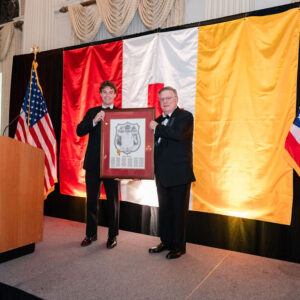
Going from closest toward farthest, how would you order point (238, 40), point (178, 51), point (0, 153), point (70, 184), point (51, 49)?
point (0, 153), point (238, 40), point (178, 51), point (70, 184), point (51, 49)

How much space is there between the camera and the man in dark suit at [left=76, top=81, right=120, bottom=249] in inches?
106

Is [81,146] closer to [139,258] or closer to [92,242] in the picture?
[92,242]

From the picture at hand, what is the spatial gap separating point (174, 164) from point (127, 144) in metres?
0.47

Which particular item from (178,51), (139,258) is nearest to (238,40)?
(178,51)

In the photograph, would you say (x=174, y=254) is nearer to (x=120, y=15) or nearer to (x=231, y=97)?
(x=231, y=97)

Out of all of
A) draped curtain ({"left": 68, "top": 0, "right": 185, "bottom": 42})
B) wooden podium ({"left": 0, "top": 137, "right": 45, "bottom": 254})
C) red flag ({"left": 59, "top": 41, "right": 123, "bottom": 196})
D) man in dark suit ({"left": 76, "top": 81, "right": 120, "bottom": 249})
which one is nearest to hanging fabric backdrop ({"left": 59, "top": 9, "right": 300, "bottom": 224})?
red flag ({"left": 59, "top": 41, "right": 123, "bottom": 196})

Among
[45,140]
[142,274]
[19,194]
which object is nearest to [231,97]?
[142,274]

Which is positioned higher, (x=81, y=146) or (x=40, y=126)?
(x=40, y=126)

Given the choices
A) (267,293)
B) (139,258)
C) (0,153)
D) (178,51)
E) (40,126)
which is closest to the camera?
(267,293)

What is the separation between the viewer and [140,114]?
2.58 meters

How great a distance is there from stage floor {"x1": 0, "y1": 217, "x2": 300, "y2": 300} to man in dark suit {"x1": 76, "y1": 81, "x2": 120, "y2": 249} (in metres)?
0.18

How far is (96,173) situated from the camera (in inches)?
108

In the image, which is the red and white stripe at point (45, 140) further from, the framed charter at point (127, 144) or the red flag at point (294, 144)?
the red flag at point (294, 144)

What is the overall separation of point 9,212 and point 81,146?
157cm
